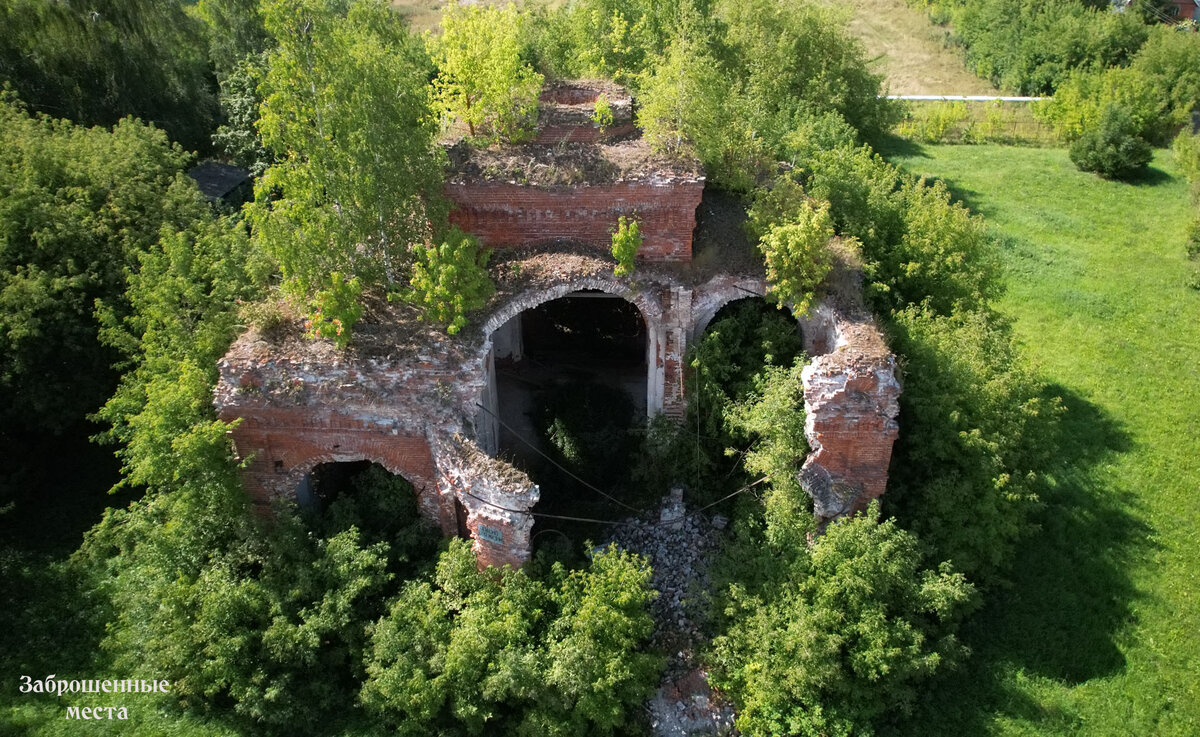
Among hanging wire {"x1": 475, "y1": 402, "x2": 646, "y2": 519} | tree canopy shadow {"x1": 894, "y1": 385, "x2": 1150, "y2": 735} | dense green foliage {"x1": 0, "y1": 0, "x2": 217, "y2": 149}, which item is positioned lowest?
tree canopy shadow {"x1": 894, "y1": 385, "x2": 1150, "y2": 735}

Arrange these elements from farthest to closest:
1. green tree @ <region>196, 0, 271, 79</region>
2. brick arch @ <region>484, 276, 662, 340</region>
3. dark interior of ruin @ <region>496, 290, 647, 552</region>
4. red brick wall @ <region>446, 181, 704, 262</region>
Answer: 1. green tree @ <region>196, 0, 271, 79</region>
2. dark interior of ruin @ <region>496, 290, 647, 552</region>
3. red brick wall @ <region>446, 181, 704, 262</region>
4. brick arch @ <region>484, 276, 662, 340</region>

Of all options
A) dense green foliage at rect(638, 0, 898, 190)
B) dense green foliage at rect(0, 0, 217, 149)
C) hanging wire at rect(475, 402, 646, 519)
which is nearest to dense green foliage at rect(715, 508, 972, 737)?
hanging wire at rect(475, 402, 646, 519)

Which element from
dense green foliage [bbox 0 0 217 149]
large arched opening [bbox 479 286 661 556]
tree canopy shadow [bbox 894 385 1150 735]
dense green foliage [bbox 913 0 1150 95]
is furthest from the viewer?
dense green foliage [bbox 913 0 1150 95]

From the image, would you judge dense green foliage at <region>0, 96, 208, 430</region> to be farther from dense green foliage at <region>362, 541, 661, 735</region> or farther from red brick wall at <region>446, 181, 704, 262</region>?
dense green foliage at <region>362, 541, 661, 735</region>

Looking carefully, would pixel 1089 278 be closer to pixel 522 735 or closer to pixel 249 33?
pixel 522 735

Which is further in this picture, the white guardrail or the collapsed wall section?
the white guardrail

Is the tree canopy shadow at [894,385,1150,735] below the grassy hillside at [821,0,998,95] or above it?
below

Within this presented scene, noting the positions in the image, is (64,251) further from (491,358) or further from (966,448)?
(966,448)

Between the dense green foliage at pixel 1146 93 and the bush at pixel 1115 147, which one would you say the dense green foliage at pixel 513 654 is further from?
the dense green foliage at pixel 1146 93
